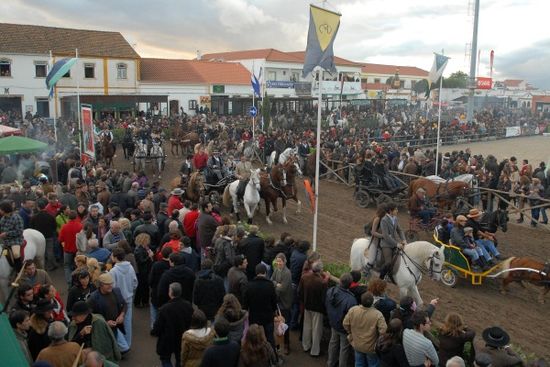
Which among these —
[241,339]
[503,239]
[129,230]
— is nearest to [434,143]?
[503,239]

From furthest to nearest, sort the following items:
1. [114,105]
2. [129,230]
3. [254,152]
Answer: [114,105] < [254,152] < [129,230]

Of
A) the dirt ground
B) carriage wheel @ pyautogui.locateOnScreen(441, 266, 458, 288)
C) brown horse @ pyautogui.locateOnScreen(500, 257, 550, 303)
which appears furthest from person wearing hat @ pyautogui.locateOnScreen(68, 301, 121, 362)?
brown horse @ pyautogui.locateOnScreen(500, 257, 550, 303)

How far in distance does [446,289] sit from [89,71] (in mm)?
37141

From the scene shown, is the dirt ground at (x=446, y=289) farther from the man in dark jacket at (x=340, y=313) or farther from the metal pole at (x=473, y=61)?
the metal pole at (x=473, y=61)

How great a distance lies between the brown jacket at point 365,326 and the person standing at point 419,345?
44 cm

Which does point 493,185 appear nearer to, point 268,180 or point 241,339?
point 268,180

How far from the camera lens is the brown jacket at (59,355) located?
4.78m

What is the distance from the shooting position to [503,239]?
47.0ft

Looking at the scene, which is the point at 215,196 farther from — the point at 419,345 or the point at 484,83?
the point at 484,83

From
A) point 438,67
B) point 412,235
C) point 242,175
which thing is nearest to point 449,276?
point 412,235

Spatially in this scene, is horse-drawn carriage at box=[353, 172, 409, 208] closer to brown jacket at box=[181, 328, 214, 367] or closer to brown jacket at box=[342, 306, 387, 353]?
brown jacket at box=[342, 306, 387, 353]

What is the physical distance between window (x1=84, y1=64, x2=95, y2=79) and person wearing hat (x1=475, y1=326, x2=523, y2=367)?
4043 centimetres

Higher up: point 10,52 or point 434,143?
point 10,52

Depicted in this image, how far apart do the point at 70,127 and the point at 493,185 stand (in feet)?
70.9
